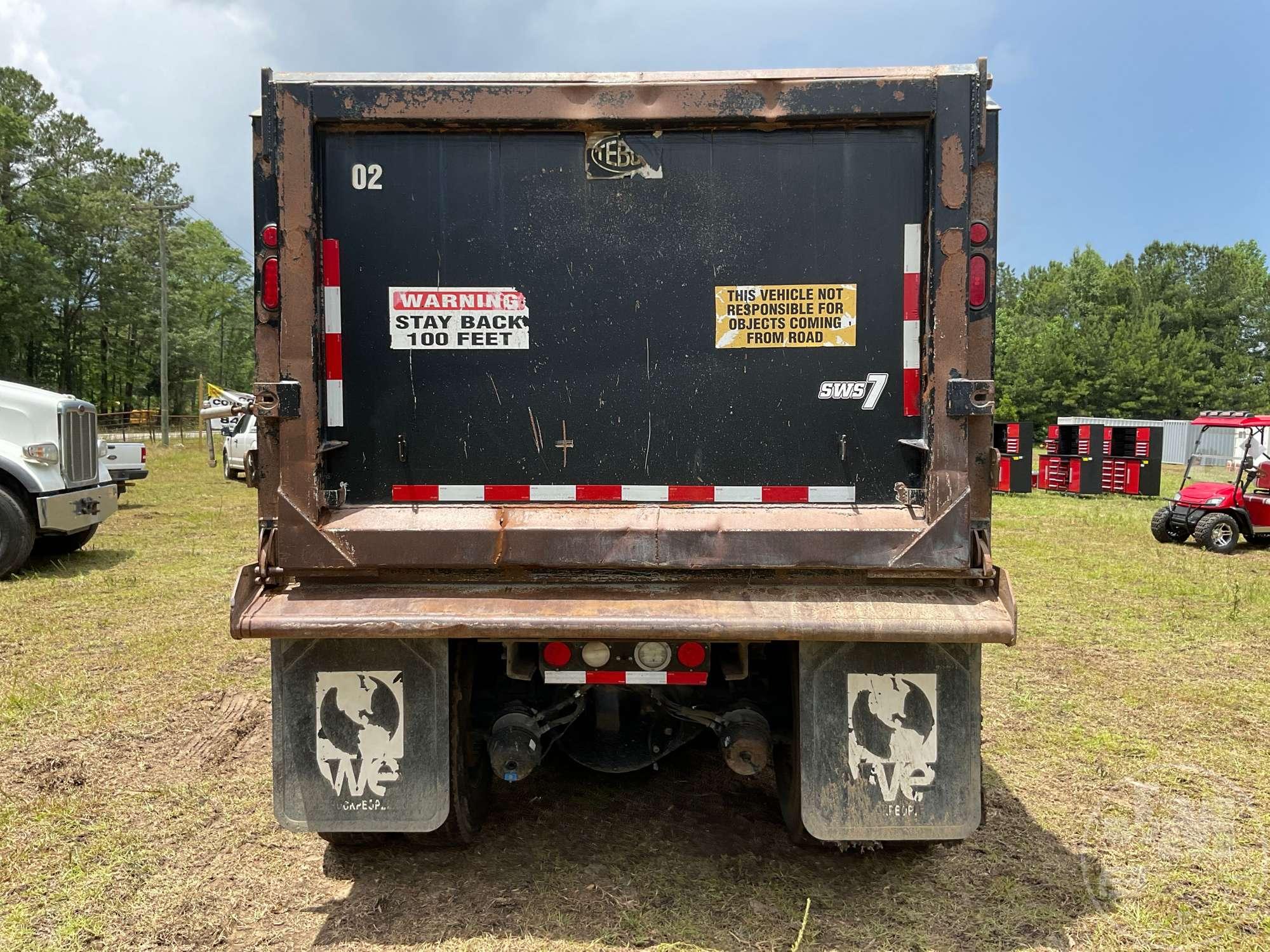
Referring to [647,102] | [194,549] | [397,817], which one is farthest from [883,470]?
[194,549]

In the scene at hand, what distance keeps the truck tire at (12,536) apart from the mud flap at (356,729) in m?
8.15

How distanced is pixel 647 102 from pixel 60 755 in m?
4.60

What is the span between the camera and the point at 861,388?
3336 millimetres

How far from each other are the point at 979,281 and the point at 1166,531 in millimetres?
12801

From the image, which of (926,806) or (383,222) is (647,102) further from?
(926,806)

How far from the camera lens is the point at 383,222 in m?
3.34

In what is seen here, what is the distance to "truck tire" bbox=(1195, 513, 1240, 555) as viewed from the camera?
43.1 ft

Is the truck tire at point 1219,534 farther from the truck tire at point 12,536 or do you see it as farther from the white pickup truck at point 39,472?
the truck tire at point 12,536

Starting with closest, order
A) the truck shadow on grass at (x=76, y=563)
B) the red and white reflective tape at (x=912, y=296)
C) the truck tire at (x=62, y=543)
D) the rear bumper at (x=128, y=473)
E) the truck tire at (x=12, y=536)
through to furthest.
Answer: the red and white reflective tape at (x=912, y=296) < the truck tire at (x=12, y=536) < the truck shadow on grass at (x=76, y=563) < the truck tire at (x=62, y=543) < the rear bumper at (x=128, y=473)

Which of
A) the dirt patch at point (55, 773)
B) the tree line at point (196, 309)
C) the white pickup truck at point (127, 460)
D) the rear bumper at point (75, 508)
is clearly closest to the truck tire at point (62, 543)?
the rear bumper at point (75, 508)

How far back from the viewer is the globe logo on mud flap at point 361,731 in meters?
3.39

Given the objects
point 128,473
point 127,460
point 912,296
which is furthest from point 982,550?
point 127,460

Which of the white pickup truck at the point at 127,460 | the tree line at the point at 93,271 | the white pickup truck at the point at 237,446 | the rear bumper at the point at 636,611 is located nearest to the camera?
the rear bumper at the point at 636,611

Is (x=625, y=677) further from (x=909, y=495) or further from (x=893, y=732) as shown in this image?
(x=909, y=495)
